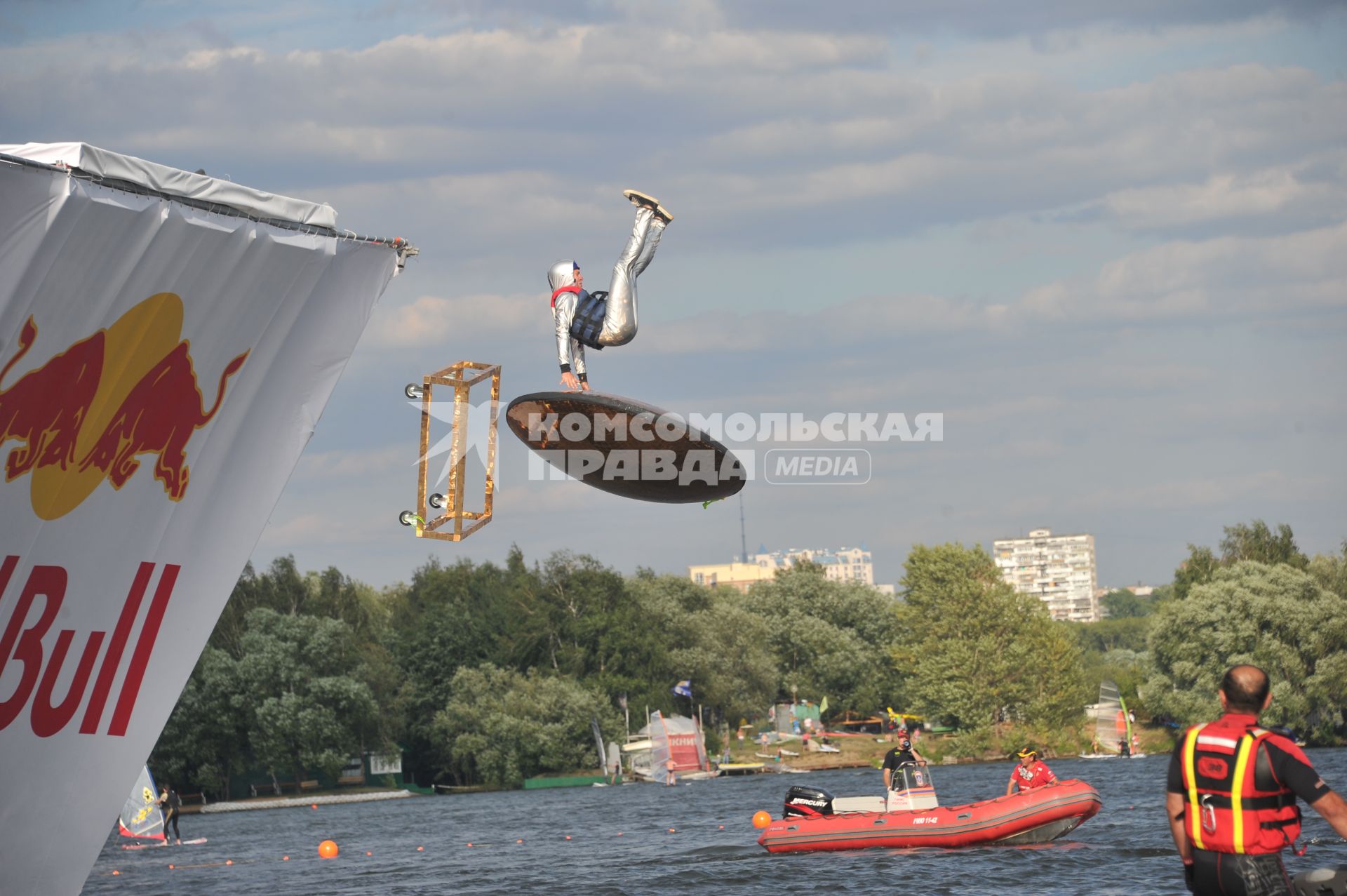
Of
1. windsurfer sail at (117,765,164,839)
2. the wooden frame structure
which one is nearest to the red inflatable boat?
the wooden frame structure

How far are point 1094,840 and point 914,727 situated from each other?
565 cm

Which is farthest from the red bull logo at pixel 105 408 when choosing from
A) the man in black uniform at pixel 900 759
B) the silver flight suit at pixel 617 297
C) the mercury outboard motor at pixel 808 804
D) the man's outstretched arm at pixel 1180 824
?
the mercury outboard motor at pixel 808 804

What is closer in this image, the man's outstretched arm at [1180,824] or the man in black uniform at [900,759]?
the man's outstretched arm at [1180,824]

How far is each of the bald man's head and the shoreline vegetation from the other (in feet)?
195

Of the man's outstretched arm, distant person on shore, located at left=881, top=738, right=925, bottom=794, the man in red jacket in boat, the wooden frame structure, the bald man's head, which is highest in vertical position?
the wooden frame structure

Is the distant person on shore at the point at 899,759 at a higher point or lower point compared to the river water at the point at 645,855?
higher

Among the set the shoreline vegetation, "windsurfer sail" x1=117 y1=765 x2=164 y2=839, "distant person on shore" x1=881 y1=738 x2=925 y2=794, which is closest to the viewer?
"distant person on shore" x1=881 y1=738 x2=925 y2=794

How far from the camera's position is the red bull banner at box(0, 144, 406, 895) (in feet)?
29.9

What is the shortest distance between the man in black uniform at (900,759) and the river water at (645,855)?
5.50ft

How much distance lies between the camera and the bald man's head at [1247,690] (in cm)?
708

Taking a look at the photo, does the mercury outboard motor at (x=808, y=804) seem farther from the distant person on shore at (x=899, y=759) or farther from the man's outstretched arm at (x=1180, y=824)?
the man's outstretched arm at (x=1180, y=824)

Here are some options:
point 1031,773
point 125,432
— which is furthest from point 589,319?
point 1031,773

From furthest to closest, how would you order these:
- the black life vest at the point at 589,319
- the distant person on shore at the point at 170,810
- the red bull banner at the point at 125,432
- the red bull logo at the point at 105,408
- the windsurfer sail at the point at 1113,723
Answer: the windsurfer sail at the point at 1113,723
the distant person on shore at the point at 170,810
the black life vest at the point at 589,319
the red bull logo at the point at 105,408
the red bull banner at the point at 125,432

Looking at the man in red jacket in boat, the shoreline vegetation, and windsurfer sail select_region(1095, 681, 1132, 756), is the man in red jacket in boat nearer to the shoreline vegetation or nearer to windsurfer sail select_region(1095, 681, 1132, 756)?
the shoreline vegetation
